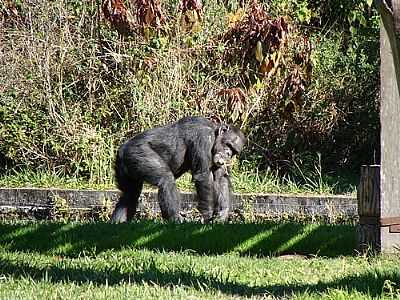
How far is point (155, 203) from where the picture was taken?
13.4 m

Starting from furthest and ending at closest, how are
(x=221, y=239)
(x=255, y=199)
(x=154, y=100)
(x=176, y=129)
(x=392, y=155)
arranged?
(x=154, y=100) < (x=255, y=199) < (x=176, y=129) < (x=221, y=239) < (x=392, y=155)

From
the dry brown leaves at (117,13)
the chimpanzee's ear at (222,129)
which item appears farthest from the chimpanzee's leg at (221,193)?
the dry brown leaves at (117,13)

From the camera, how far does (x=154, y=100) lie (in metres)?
14.5

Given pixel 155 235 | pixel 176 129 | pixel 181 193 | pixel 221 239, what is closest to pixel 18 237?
pixel 155 235

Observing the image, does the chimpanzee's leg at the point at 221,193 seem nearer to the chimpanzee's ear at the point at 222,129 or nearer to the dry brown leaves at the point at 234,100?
the chimpanzee's ear at the point at 222,129

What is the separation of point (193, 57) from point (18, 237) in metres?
6.32

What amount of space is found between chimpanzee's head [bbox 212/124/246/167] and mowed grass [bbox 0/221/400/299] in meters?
2.93

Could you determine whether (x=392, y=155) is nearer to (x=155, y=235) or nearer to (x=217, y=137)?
(x=155, y=235)

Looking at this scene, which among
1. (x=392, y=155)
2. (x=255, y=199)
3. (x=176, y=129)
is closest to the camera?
(x=392, y=155)

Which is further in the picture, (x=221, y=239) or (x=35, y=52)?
(x=35, y=52)

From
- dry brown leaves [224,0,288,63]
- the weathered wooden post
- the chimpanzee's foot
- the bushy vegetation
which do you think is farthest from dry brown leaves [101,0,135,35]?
the bushy vegetation

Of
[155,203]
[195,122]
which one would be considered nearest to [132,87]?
[155,203]

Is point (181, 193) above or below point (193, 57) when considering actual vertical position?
below

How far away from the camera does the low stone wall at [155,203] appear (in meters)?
12.4
